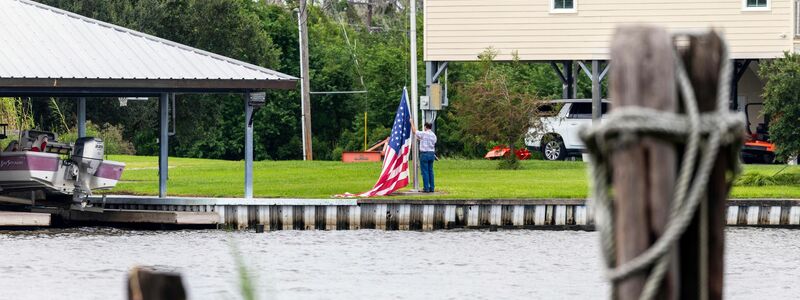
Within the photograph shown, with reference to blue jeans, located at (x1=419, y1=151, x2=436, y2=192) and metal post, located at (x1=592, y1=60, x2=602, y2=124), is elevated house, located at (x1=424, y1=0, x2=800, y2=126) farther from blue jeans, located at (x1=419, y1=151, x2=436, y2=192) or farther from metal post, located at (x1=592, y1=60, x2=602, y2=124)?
blue jeans, located at (x1=419, y1=151, x2=436, y2=192)

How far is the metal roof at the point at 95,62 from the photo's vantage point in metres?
28.0

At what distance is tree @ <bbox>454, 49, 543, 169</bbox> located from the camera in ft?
119

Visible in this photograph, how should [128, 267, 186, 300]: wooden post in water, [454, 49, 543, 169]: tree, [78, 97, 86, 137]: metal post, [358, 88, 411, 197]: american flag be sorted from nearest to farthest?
[128, 267, 186, 300]: wooden post in water, [358, 88, 411, 197]: american flag, [78, 97, 86, 137]: metal post, [454, 49, 543, 169]: tree

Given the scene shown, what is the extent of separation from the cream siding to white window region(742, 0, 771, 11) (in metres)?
0.11

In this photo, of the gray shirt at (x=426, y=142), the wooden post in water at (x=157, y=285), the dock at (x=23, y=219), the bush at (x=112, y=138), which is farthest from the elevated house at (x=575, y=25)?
the wooden post in water at (x=157, y=285)

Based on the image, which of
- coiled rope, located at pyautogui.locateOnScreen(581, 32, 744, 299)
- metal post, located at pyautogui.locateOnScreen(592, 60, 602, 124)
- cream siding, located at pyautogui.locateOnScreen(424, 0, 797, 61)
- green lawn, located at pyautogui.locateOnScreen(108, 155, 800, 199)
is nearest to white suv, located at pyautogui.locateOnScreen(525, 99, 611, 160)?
metal post, located at pyautogui.locateOnScreen(592, 60, 602, 124)

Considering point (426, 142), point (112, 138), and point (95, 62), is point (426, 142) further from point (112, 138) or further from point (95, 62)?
point (112, 138)

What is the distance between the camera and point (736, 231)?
2855cm

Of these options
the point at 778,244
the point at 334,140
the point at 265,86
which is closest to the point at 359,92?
the point at 334,140

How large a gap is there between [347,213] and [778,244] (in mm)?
7864

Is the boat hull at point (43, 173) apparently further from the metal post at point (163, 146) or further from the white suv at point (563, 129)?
the white suv at point (563, 129)

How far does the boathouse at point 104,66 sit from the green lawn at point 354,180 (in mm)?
2670

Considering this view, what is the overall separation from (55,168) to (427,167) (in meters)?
7.13

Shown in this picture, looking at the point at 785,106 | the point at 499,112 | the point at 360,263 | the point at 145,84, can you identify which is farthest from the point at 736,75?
the point at 360,263
